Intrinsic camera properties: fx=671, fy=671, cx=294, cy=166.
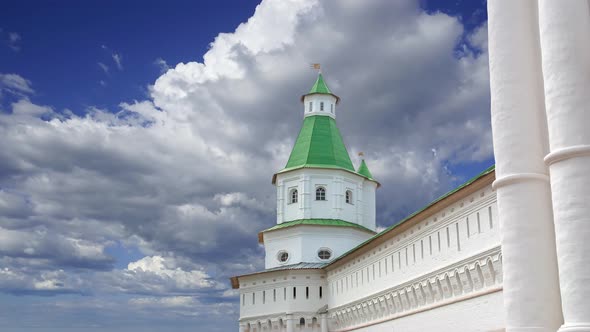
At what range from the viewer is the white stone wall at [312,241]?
44719mm

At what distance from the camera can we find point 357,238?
45938 mm

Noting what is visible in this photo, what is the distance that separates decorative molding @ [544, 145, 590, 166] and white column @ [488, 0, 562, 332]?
137 cm

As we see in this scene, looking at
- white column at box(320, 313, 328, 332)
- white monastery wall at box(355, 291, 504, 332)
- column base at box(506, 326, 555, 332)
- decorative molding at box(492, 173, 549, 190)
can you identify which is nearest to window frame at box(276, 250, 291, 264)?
white column at box(320, 313, 328, 332)

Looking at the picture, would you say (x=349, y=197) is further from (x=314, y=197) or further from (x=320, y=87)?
(x=320, y=87)

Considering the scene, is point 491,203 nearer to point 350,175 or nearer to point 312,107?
point 350,175

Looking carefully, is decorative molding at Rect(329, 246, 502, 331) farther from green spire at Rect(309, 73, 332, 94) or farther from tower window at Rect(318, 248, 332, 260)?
green spire at Rect(309, 73, 332, 94)

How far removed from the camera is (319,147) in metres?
48.9

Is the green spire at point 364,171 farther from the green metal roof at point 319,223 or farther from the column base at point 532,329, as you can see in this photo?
the column base at point 532,329

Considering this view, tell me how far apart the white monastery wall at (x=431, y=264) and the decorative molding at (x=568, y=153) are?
31.5ft

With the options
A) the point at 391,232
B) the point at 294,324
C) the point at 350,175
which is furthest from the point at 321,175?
the point at 391,232

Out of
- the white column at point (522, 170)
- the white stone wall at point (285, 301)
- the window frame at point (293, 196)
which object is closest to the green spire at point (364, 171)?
the window frame at point (293, 196)

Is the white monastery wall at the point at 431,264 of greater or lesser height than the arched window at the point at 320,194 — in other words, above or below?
below

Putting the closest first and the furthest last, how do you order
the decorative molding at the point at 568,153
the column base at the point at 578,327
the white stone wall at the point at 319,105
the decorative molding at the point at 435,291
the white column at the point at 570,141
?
the column base at the point at 578,327
the white column at the point at 570,141
the decorative molding at the point at 568,153
the decorative molding at the point at 435,291
the white stone wall at the point at 319,105

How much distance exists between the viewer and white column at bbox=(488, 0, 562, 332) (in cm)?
1238
